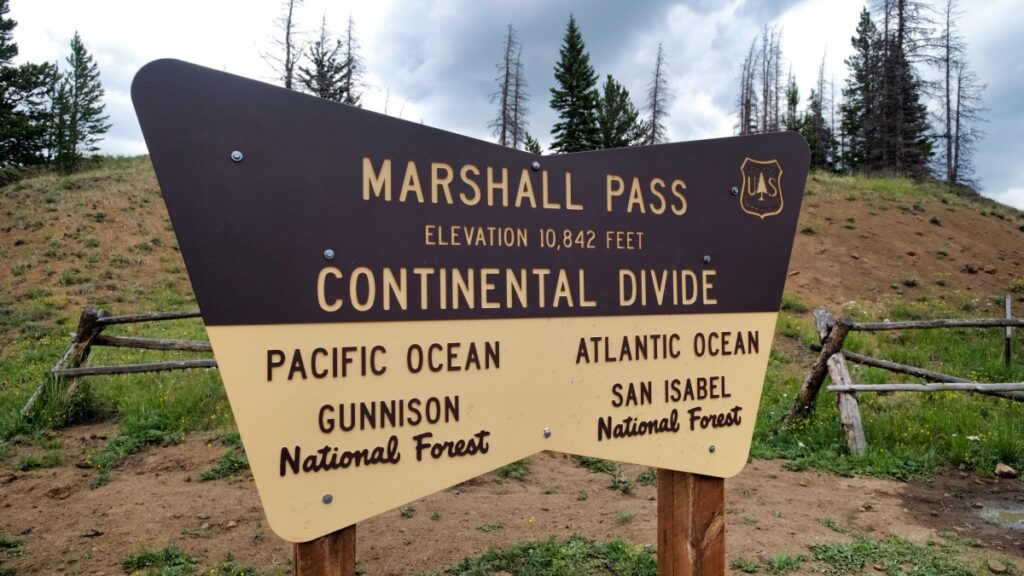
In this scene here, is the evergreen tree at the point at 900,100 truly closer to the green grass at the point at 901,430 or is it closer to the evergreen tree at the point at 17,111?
the green grass at the point at 901,430

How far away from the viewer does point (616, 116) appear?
3359 cm

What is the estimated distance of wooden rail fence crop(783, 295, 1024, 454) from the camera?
18.5ft

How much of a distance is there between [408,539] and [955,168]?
39.7 m

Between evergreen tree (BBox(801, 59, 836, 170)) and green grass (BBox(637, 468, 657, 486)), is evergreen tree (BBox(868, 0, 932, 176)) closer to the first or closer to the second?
evergreen tree (BBox(801, 59, 836, 170))

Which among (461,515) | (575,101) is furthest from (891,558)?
(575,101)

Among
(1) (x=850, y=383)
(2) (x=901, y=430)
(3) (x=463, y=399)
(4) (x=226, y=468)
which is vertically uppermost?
(3) (x=463, y=399)

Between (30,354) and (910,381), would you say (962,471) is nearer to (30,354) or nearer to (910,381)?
(910,381)

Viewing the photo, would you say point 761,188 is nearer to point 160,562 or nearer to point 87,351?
point 160,562

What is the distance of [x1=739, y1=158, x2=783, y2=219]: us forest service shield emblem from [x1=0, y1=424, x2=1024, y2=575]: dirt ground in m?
2.45

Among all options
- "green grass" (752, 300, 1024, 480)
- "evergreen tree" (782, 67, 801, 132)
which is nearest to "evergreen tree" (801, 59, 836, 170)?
"evergreen tree" (782, 67, 801, 132)

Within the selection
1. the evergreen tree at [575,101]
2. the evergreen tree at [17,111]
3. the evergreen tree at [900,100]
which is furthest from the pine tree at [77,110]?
the evergreen tree at [900,100]

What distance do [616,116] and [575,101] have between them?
3.41 meters

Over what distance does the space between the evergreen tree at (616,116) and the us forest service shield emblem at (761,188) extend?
30.8 m

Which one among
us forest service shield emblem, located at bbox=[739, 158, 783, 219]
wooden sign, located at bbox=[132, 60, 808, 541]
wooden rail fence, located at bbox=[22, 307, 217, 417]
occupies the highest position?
us forest service shield emblem, located at bbox=[739, 158, 783, 219]
